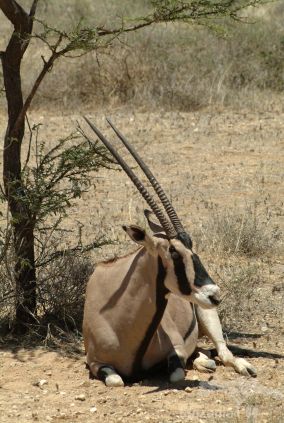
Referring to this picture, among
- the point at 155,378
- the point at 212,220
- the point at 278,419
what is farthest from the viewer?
the point at 212,220

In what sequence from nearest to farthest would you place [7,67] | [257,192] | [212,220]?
1. [7,67]
2. [212,220]
3. [257,192]

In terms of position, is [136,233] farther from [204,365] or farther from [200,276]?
[204,365]

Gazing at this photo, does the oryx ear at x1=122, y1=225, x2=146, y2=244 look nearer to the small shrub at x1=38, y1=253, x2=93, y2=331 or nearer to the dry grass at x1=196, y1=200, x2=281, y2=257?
the small shrub at x1=38, y1=253, x2=93, y2=331

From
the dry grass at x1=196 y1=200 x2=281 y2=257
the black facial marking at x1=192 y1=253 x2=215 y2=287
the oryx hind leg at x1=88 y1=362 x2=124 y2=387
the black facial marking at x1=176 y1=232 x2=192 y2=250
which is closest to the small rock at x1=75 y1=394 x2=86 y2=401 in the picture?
the oryx hind leg at x1=88 y1=362 x2=124 y2=387

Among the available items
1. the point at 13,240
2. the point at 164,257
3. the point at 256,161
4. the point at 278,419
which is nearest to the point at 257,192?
the point at 256,161

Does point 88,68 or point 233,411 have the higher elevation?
point 88,68

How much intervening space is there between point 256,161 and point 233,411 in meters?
7.36

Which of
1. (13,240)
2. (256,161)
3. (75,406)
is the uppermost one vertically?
(256,161)

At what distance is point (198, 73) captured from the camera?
16656 millimetres

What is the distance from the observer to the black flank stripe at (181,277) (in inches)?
231

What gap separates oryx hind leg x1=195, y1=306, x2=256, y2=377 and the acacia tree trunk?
4.23 ft

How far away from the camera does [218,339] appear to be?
6895 millimetres

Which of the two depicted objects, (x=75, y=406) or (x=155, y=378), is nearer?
(x=75, y=406)

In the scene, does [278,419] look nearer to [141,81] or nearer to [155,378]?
[155,378]
